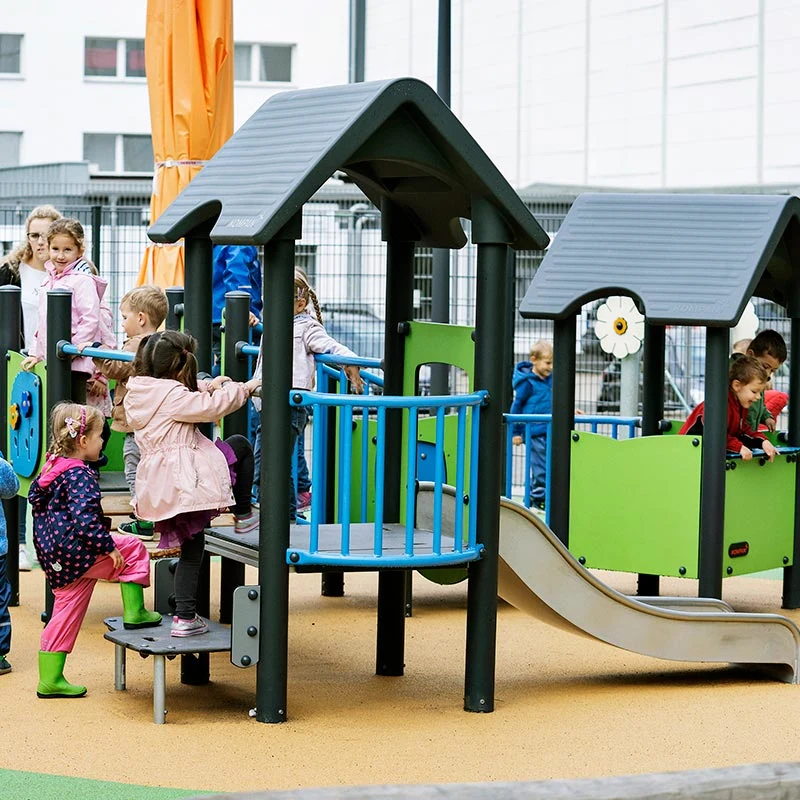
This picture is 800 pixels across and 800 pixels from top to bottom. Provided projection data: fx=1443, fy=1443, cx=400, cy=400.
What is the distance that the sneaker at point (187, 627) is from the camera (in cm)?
562

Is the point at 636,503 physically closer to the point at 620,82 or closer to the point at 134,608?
the point at 134,608

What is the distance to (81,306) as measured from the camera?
741 cm

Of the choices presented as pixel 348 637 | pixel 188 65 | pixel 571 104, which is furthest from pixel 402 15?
pixel 348 637

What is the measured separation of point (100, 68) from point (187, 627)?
34497mm

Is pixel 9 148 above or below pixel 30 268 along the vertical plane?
above

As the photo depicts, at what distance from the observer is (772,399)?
9.23 metres

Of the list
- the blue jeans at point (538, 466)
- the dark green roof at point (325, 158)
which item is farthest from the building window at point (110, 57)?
the dark green roof at point (325, 158)

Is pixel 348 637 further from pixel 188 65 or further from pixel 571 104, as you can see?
pixel 571 104

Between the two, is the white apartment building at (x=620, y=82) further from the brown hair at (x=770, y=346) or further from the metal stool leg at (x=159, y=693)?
the metal stool leg at (x=159, y=693)

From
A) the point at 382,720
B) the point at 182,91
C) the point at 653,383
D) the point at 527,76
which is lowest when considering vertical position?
the point at 382,720

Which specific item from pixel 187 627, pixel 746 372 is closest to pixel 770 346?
pixel 746 372

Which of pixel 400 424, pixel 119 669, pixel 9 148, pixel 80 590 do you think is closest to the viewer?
pixel 80 590

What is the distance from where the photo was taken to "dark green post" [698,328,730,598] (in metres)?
7.28

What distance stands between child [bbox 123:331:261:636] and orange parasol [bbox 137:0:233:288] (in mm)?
3327
